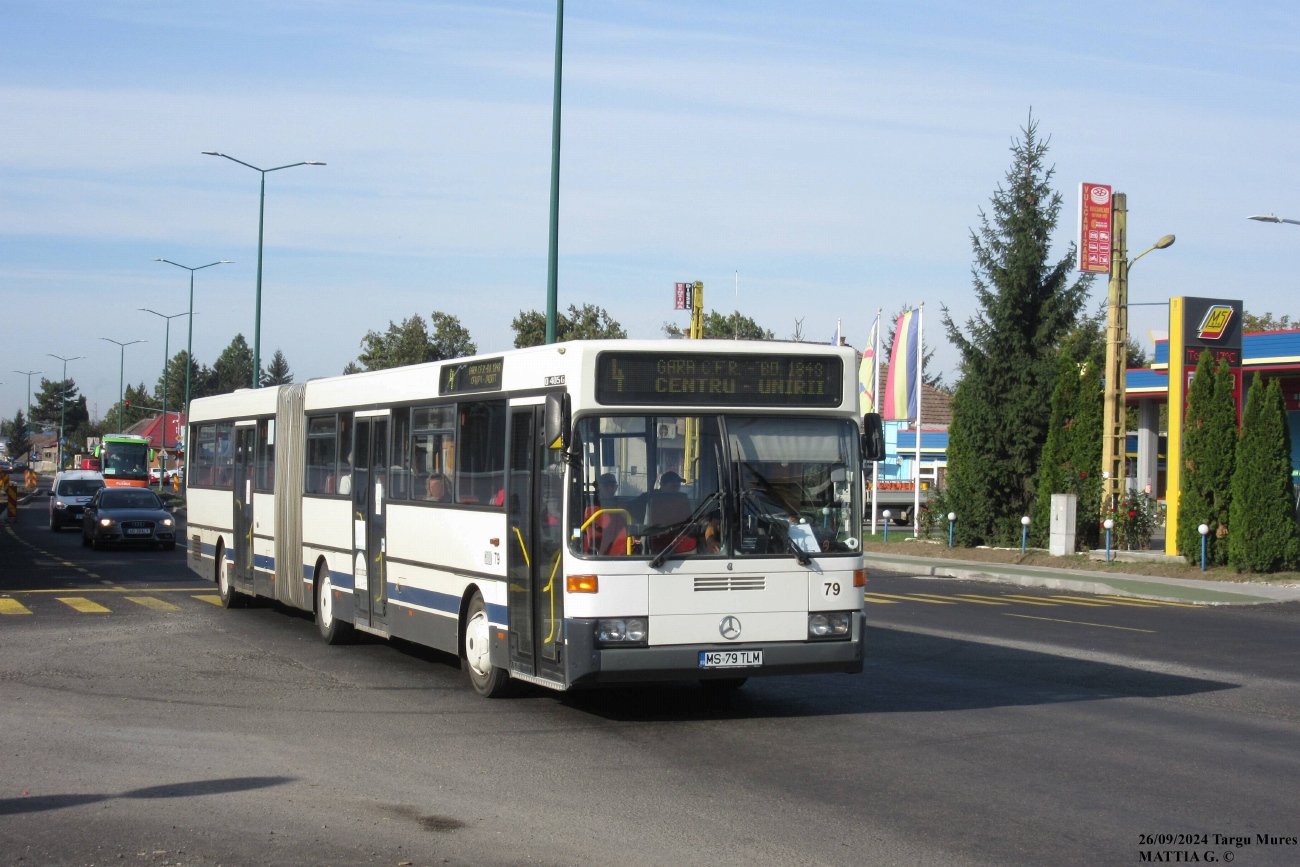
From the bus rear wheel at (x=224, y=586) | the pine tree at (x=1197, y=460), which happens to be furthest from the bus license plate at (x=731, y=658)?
the pine tree at (x=1197, y=460)

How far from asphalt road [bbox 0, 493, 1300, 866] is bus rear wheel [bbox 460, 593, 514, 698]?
0.18m

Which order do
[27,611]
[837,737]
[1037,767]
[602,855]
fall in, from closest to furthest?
[602,855] → [1037,767] → [837,737] → [27,611]

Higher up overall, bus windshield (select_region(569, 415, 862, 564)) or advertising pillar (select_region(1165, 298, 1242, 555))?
advertising pillar (select_region(1165, 298, 1242, 555))

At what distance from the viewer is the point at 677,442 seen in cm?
985

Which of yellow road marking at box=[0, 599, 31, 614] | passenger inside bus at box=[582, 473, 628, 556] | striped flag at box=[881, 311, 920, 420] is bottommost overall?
yellow road marking at box=[0, 599, 31, 614]

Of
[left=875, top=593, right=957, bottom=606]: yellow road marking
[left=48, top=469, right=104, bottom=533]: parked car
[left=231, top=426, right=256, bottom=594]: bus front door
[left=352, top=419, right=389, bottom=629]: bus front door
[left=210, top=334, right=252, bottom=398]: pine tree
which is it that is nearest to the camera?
[left=352, top=419, right=389, bottom=629]: bus front door

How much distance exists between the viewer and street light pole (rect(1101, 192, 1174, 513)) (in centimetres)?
3188

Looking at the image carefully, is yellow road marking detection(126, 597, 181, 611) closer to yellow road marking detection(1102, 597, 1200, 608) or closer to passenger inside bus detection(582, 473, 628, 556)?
passenger inside bus detection(582, 473, 628, 556)

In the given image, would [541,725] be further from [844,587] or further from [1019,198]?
[1019,198]

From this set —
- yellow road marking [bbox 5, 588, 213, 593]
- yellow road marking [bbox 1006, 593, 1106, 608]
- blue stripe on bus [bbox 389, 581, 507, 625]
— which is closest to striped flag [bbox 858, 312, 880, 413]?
yellow road marking [bbox 1006, 593, 1106, 608]

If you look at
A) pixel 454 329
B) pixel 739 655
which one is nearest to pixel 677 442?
pixel 739 655

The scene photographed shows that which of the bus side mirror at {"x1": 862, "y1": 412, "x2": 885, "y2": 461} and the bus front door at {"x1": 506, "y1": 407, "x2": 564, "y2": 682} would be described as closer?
Result: the bus front door at {"x1": 506, "y1": 407, "x2": 564, "y2": 682}

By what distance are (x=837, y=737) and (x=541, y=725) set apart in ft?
7.04

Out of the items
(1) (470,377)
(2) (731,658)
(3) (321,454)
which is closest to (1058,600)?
(3) (321,454)
